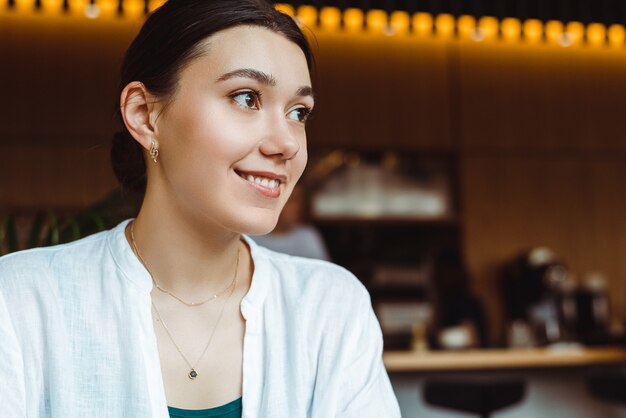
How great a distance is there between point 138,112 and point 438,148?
490 cm

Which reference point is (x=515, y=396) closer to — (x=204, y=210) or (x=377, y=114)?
(x=204, y=210)

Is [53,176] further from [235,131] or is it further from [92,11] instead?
[235,131]

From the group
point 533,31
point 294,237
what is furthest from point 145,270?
point 533,31

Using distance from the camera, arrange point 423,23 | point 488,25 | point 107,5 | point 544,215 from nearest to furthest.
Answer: point 107,5
point 423,23
point 488,25
point 544,215

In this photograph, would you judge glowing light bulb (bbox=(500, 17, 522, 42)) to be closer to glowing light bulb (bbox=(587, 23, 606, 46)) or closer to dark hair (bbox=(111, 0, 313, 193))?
glowing light bulb (bbox=(587, 23, 606, 46))

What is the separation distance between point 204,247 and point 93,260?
190 millimetres

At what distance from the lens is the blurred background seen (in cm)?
529

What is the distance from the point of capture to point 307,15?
543 cm

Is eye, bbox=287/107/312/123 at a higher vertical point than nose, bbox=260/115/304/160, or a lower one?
higher

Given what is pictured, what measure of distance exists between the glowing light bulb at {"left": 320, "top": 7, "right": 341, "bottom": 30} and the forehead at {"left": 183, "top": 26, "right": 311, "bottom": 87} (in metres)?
4.19

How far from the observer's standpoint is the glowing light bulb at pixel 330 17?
5.36 m

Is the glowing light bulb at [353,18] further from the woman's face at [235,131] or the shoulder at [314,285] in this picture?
the woman's face at [235,131]

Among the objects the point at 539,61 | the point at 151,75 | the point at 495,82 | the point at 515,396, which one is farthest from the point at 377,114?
the point at 151,75

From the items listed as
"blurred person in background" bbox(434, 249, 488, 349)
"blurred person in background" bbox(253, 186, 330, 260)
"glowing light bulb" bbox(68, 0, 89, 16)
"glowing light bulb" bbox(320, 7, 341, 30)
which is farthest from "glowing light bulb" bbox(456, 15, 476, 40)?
"glowing light bulb" bbox(68, 0, 89, 16)
